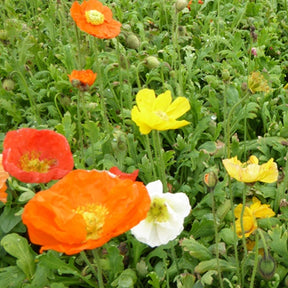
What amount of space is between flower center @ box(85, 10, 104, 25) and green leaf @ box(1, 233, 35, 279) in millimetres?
810

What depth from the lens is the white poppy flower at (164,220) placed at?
963 mm

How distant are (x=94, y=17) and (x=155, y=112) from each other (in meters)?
0.74

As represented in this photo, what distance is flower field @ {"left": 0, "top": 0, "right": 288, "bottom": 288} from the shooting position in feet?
2.87

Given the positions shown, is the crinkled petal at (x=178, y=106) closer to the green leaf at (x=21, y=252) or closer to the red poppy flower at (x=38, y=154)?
the red poppy flower at (x=38, y=154)

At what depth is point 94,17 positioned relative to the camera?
5.52 feet

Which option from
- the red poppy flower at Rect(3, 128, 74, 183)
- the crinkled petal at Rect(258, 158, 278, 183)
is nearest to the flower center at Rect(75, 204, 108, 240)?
the red poppy flower at Rect(3, 128, 74, 183)

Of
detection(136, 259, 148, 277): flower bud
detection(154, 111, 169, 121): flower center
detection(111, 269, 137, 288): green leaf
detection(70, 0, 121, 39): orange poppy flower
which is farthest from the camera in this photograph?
detection(70, 0, 121, 39): orange poppy flower

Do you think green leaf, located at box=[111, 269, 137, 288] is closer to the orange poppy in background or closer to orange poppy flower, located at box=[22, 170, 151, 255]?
orange poppy flower, located at box=[22, 170, 151, 255]

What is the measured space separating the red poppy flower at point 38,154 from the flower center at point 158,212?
0.20 meters

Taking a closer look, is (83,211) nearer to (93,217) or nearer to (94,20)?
(93,217)

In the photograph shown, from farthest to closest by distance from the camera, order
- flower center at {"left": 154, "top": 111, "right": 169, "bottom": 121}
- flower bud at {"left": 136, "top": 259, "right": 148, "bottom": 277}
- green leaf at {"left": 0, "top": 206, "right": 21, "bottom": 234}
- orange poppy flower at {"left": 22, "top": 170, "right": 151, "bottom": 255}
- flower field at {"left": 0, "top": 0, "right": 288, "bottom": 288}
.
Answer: green leaf at {"left": 0, "top": 206, "right": 21, "bottom": 234}, flower bud at {"left": 136, "top": 259, "right": 148, "bottom": 277}, flower center at {"left": 154, "top": 111, "right": 169, "bottom": 121}, flower field at {"left": 0, "top": 0, "right": 288, "bottom": 288}, orange poppy flower at {"left": 22, "top": 170, "right": 151, "bottom": 255}

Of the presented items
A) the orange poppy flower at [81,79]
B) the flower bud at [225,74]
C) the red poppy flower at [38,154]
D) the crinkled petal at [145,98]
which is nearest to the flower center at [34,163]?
the red poppy flower at [38,154]

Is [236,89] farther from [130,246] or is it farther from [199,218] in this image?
[130,246]

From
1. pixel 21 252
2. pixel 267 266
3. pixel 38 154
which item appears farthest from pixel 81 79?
pixel 267 266
